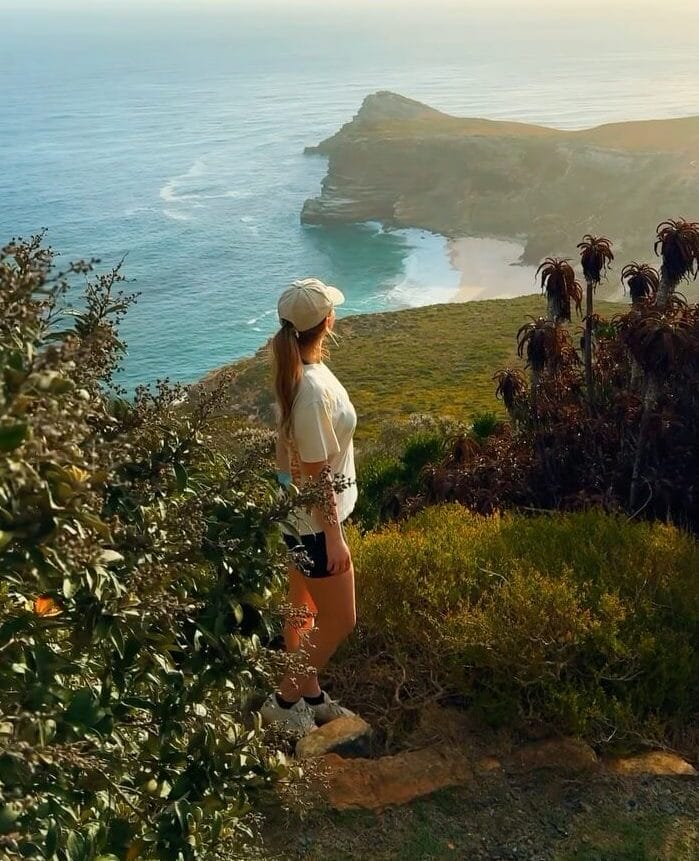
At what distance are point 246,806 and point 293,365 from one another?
74.3 inches

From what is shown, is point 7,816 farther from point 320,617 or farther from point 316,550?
point 320,617

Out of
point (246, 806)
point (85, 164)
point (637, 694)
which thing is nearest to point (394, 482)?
point (637, 694)

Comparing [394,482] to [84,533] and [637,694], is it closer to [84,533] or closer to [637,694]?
[637,694]

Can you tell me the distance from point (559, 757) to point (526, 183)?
102 m

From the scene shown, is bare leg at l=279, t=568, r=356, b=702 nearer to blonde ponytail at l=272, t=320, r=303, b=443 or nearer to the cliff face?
blonde ponytail at l=272, t=320, r=303, b=443

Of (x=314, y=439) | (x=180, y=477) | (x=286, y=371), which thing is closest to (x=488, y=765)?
(x=314, y=439)

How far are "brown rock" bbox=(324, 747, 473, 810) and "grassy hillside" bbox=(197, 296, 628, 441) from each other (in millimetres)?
27746

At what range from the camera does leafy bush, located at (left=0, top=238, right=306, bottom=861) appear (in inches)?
62.1

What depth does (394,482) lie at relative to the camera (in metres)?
9.70

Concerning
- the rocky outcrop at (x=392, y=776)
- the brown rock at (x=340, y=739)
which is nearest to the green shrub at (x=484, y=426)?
the brown rock at (x=340, y=739)

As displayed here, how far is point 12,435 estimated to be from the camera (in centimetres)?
134

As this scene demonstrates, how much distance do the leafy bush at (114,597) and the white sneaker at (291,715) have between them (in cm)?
164

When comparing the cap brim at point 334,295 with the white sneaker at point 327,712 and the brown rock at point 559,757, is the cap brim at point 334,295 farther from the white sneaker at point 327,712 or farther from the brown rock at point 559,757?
the brown rock at point 559,757

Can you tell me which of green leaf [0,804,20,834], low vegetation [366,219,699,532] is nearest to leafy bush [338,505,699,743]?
low vegetation [366,219,699,532]
